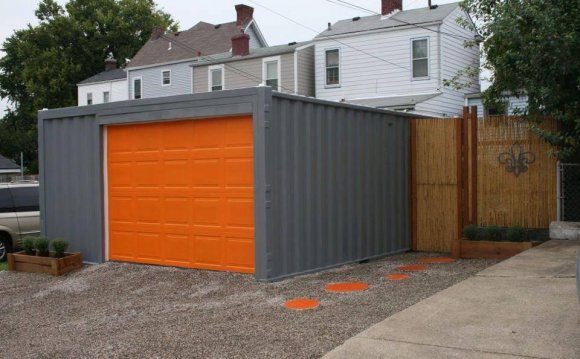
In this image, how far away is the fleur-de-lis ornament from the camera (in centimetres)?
1053

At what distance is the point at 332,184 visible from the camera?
31.3 feet

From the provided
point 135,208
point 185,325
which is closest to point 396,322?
point 185,325

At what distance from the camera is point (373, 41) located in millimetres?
23188

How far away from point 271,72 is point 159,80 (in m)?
8.40

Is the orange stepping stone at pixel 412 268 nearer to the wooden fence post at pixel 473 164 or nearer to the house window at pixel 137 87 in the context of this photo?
the wooden fence post at pixel 473 164

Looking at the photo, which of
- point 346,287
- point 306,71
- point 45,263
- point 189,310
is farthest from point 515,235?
point 306,71

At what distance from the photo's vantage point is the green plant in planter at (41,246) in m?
10.4

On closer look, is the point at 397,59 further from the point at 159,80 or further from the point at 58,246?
the point at 58,246

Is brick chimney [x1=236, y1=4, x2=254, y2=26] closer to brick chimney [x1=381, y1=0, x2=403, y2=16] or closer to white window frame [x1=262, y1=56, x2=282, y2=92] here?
white window frame [x1=262, y1=56, x2=282, y2=92]

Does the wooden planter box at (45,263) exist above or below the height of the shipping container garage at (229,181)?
below

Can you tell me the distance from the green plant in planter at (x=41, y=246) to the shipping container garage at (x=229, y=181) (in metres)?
0.48

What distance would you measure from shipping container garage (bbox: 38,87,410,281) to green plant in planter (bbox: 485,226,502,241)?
5.55ft

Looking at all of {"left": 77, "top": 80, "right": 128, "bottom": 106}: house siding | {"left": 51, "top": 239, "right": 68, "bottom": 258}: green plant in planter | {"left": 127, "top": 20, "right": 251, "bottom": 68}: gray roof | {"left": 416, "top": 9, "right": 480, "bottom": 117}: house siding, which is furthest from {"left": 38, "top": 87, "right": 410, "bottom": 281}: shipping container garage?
{"left": 77, "top": 80, "right": 128, "bottom": 106}: house siding

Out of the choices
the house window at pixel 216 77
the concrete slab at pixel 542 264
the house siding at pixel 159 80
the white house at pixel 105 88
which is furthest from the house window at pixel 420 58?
the white house at pixel 105 88
